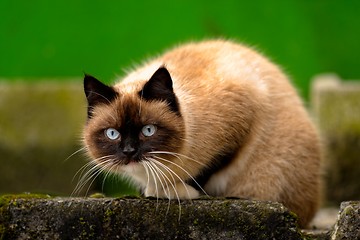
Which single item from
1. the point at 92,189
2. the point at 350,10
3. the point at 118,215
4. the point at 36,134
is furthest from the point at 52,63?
the point at 118,215

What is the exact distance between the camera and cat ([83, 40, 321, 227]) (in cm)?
392

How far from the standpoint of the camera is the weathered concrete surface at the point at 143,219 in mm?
3379

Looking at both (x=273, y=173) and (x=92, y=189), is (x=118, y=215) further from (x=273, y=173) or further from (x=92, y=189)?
(x=92, y=189)

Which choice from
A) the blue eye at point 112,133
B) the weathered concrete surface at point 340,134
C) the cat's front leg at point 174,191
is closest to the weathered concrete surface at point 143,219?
the blue eye at point 112,133

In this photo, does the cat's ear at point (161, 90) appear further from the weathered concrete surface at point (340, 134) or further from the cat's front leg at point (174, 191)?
the weathered concrete surface at point (340, 134)

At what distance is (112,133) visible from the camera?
392cm

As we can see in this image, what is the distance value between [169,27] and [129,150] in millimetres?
3906

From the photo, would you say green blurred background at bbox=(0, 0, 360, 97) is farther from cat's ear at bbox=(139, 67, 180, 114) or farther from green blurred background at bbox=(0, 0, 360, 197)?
cat's ear at bbox=(139, 67, 180, 114)

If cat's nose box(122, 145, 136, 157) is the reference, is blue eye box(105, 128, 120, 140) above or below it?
above

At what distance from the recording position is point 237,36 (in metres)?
7.53

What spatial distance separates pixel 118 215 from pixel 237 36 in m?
4.27

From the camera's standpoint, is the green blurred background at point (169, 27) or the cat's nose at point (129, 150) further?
the green blurred background at point (169, 27)

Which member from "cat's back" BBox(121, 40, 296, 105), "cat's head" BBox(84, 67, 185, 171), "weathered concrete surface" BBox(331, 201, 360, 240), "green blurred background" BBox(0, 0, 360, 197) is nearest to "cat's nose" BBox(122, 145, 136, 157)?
"cat's head" BBox(84, 67, 185, 171)

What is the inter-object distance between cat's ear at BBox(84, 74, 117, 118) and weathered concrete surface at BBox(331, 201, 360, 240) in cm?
123
